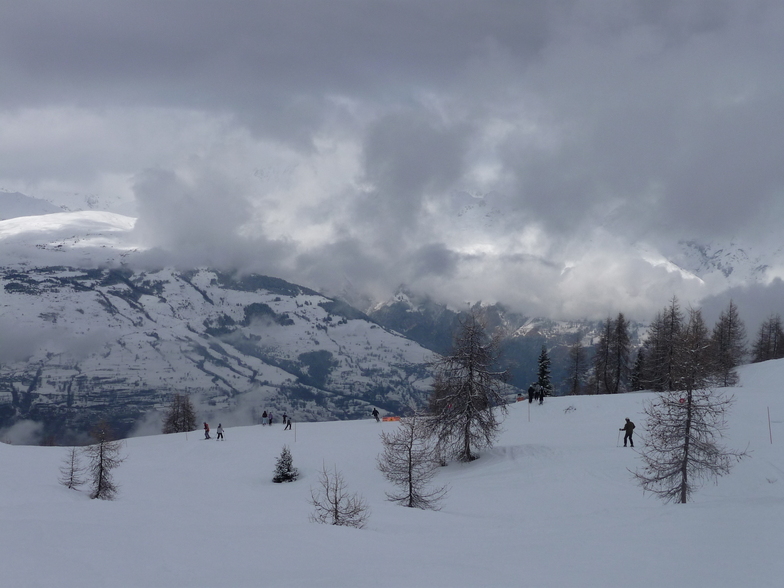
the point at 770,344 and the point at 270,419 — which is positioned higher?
the point at 770,344

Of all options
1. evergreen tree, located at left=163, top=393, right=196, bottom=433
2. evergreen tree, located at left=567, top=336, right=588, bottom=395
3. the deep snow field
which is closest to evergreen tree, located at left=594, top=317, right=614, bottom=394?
evergreen tree, located at left=567, top=336, right=588, bottom=395

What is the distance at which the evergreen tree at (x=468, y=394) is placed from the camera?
1353 inches

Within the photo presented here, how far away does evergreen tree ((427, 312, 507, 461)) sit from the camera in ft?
113

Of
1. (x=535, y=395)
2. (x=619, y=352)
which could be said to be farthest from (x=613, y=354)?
(x=535, y=395)

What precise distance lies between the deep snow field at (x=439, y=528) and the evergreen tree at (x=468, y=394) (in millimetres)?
1607

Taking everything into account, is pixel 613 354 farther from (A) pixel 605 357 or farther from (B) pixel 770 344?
(B) pixel 770 344

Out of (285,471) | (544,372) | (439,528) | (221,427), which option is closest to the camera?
(439,528)

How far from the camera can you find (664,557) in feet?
44.0

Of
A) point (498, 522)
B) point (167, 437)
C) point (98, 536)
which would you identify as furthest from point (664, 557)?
point (167, 437)

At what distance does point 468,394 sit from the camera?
34.3 m

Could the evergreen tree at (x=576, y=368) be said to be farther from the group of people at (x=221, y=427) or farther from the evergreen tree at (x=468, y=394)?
the evergreen tree at (x=468, y=394)

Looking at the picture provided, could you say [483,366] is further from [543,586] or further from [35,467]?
[35,467]

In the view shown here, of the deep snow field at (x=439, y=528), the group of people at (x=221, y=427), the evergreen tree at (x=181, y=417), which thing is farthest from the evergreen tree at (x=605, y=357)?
the evergreen tree at (x=181, y=417)

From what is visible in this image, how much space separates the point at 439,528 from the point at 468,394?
638 inches
